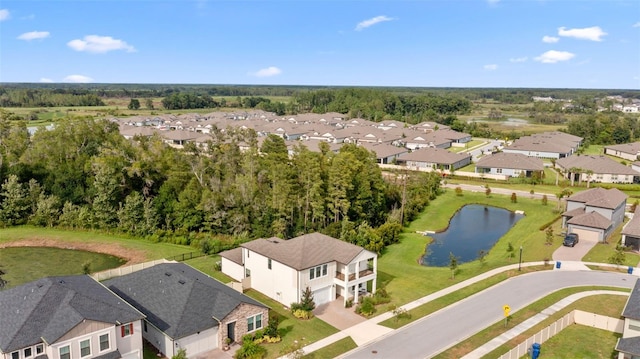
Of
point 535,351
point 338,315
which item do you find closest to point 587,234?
point 535,351

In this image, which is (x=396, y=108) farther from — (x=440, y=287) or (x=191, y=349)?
(x=191, y=349)

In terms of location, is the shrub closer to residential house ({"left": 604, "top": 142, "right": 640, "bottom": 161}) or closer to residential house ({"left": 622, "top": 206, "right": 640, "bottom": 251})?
residential house ({"left": 622, "top": 206, "right": 640, "bottom": 251})

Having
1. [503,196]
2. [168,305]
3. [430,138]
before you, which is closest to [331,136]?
[430,138]

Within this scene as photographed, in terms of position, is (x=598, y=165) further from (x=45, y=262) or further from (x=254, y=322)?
(x=45, y=262)

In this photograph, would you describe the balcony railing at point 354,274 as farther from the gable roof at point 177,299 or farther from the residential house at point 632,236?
the residential house at point 632,236

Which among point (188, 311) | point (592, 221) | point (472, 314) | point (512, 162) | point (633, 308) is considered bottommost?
point (472, 314)
